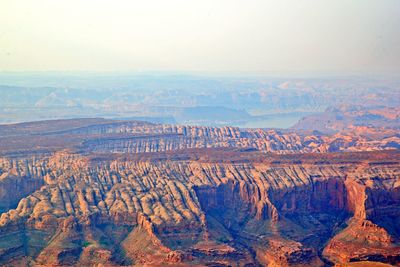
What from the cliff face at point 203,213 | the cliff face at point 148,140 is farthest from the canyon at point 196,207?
the cliff face at point 148,140

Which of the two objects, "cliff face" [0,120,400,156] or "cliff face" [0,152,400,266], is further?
"cliff face" [0,120,400,156]

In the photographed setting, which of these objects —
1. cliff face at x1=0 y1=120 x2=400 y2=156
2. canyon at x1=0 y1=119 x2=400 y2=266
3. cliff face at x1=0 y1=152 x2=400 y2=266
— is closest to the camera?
canyon at x1=0 y1=119 x2=400 y2=266

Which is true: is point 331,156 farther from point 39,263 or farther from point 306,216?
point 39,263

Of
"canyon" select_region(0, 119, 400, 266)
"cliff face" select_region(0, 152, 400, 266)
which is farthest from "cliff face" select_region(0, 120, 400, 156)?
"cliff face" select_region(0, 152, 400, 266)

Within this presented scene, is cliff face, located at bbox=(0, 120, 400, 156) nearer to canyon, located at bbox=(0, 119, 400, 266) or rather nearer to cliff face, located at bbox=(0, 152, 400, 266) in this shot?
canyon, located at bbox=(0, 119, 400, 266)

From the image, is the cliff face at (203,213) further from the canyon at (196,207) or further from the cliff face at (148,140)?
the cliff face at (148,140)


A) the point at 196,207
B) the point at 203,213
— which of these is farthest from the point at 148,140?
the point at 203,213
